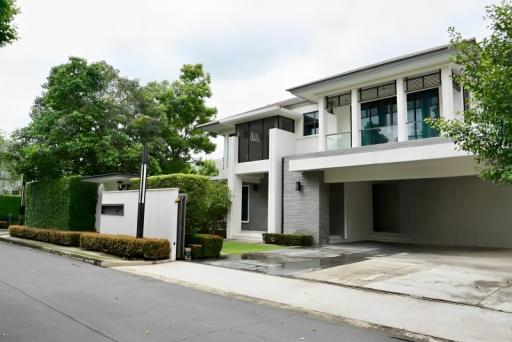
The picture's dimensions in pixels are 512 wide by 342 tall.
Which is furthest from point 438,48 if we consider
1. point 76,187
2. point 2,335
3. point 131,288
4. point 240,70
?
point 76,187

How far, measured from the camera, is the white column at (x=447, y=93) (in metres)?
15.4

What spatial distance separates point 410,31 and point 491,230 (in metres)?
11.8

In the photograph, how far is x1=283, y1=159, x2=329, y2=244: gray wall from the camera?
18250mm

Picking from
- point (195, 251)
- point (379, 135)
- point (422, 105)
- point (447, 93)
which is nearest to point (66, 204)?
point (195, 251)

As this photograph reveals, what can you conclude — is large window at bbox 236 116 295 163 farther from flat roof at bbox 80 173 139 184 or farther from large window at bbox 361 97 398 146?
flat roof at bbox 80 173 139 184

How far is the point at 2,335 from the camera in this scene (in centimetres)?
489

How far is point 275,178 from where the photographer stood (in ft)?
64.8

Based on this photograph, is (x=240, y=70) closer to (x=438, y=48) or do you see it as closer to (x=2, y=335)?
(x=438, y=48)

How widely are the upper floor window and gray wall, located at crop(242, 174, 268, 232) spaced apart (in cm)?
369

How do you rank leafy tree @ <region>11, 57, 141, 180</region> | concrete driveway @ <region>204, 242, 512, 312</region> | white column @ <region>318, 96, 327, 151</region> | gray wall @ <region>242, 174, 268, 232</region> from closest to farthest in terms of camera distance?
concrete driveway @ <region>204, 242, 512, 312</region> → white column @ <region>318, 96, 327, 151</region> → leafy tree @ <region>11, 57, 141, 180</region> → gray wall @ <region>242, 174, 268, 232</region>

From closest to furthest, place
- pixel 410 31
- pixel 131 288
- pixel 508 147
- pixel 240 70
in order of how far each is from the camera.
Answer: pixel 508 147 → pixel 131 288 → pixel 410 31 → pixel 240 70

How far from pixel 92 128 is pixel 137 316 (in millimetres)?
16498

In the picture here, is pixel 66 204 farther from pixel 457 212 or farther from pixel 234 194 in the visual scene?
pixel 457 212

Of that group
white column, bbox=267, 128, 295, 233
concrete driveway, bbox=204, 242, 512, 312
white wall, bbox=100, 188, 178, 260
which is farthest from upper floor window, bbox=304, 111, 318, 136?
white wall, bbox=100, 188, 178, 260
